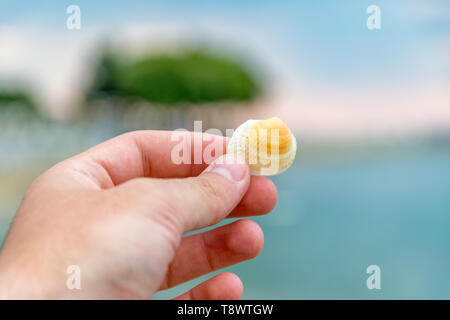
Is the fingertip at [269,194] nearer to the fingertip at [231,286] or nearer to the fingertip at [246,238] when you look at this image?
the fingertip at [246,238]

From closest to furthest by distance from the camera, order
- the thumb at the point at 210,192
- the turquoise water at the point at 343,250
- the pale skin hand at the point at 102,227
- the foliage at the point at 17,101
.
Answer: the pale skin hand at the point at 102,227 < the thumb at the point at 210,192 < the turquoise water at the point at 343,250 < the foliage at the point at 17,101

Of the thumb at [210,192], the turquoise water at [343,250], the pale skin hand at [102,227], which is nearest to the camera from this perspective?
the pale skin hand at [102,227]

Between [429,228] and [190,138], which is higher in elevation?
[190,138]

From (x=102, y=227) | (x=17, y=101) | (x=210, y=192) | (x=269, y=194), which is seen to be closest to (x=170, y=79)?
(x=17, y=101)

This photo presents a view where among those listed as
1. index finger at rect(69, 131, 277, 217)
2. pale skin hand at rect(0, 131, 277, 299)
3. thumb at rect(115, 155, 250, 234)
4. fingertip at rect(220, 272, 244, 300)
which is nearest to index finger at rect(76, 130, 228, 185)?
index finger at rect(69, 131, 277, 217)

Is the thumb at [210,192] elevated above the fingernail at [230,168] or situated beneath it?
situated beneath

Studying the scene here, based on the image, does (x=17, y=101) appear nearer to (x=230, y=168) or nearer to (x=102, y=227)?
(x=230, y=168)

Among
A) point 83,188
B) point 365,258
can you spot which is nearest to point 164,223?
point 83,188

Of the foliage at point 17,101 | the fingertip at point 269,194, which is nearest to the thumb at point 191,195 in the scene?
the fingertip at point 269,194

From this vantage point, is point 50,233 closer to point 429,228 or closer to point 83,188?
point 83,188
